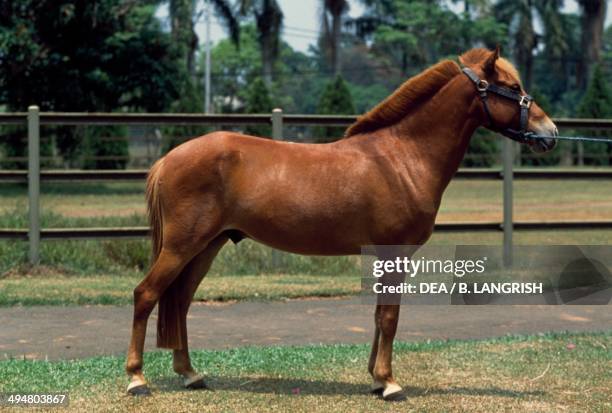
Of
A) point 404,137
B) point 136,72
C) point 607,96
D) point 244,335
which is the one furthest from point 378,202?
point 607,96

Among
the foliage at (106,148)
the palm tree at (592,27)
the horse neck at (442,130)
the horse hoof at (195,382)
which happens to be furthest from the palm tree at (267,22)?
the horse hoof at (195,382)

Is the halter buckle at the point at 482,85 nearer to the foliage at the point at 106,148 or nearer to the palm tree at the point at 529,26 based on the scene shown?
the foliage at the point at 106,148

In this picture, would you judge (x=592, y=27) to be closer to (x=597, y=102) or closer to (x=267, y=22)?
(x=267, y=22)

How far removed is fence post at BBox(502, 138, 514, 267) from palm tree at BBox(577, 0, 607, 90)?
52685 millimetres

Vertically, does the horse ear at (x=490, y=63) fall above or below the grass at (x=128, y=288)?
above

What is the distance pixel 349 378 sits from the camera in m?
7.02

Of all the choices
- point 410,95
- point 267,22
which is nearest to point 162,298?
point 410,95

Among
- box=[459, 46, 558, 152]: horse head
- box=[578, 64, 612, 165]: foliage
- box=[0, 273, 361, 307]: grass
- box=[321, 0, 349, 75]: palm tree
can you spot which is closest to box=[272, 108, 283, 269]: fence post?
box=[0, 273, 361, 307]: grass

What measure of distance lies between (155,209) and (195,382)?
122cm

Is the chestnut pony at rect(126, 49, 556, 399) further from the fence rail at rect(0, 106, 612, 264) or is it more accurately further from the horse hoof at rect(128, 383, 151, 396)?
the fence rail at rect(0, 106, 612, 264)

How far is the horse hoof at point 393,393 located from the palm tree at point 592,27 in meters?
59.7

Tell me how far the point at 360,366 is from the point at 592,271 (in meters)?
4.58

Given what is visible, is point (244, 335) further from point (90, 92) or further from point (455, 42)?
point (455, 42)

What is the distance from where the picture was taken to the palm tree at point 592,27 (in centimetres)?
6331
